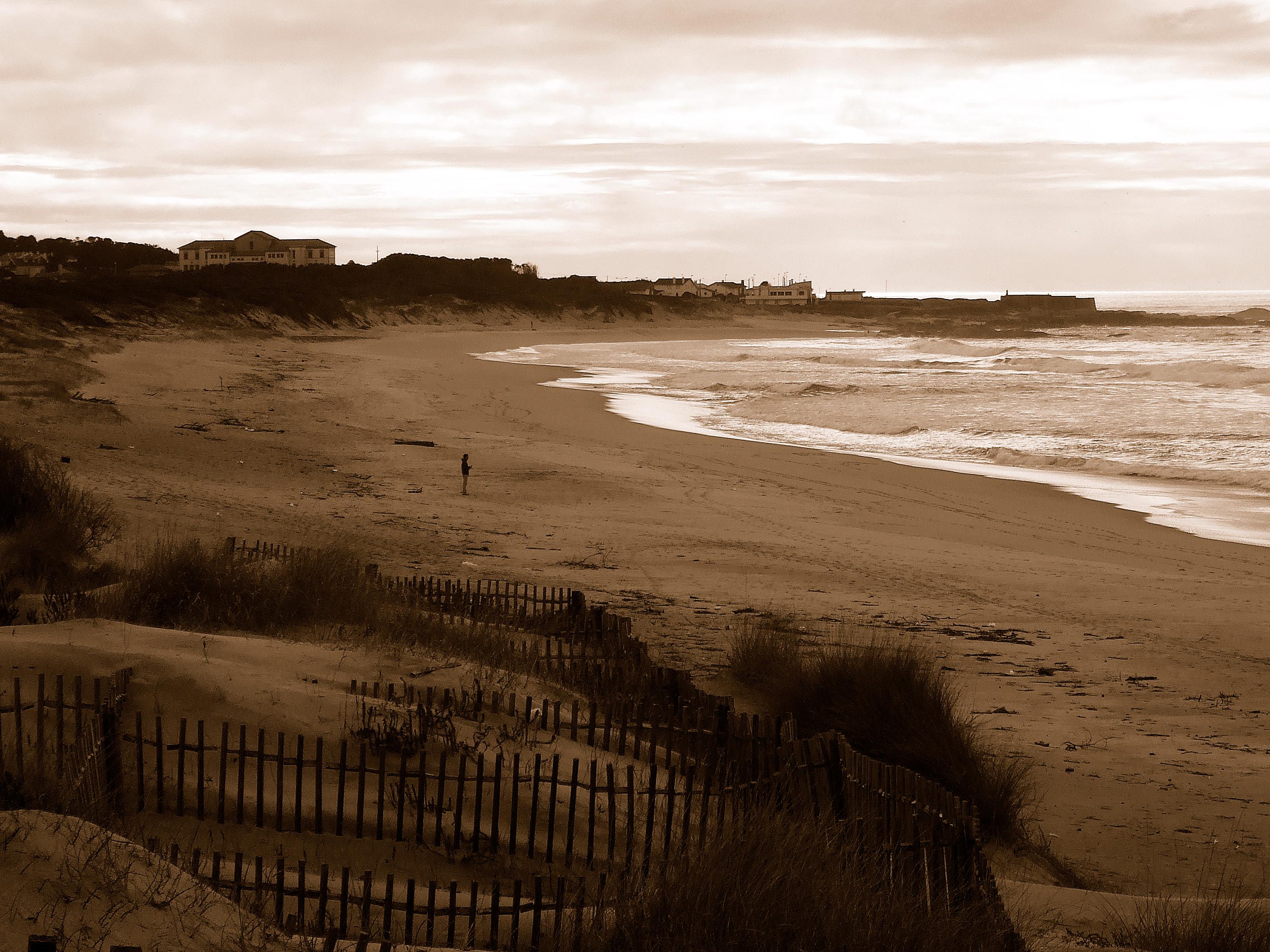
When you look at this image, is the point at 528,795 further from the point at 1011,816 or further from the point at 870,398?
the point at 870,398

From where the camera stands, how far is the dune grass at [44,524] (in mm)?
7984

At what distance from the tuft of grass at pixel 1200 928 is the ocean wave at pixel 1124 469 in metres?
15.5

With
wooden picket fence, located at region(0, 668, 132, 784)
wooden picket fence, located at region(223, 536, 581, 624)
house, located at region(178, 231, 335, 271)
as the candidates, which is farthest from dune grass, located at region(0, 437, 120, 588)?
house, located at region(178, 231, 335, 271)

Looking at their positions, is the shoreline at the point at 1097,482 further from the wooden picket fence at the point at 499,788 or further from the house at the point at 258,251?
the house at the point at 258,251

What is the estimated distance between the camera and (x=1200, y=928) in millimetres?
Answer: 3744

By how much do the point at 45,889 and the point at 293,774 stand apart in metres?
1.91

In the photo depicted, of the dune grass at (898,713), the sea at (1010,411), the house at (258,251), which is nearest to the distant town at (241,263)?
the house at (258,251)

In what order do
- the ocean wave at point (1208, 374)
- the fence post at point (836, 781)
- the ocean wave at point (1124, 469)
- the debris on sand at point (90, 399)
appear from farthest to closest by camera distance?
the ocean wave at point (1208, 374), the debris on sand at point (90, 399), the ocean wave at point (1124, 469), the fence post at point (836, 781)

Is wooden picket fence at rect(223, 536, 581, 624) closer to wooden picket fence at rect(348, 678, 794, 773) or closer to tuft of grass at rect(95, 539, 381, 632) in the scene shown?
tuft of grass at rect(95, 539, 381, 632)

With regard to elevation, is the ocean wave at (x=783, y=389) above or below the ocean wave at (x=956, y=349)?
below

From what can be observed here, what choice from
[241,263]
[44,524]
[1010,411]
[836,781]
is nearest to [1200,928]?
[836,781]

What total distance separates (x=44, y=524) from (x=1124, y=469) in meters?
17.3

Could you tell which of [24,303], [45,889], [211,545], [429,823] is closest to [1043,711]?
[429,823]

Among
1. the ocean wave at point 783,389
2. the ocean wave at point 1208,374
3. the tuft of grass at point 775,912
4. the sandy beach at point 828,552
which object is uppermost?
the ocean wave at point 1208,374
